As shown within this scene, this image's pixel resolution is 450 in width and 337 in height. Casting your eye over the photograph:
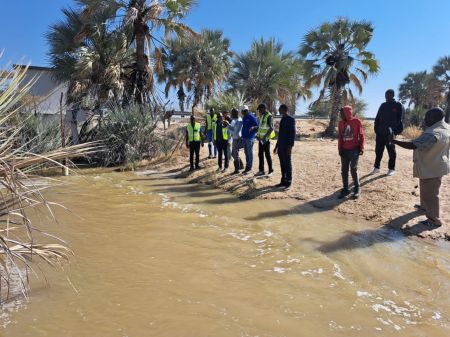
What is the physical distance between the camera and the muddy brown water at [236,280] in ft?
9.93

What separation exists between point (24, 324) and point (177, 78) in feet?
74.4

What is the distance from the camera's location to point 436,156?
5.48 meters

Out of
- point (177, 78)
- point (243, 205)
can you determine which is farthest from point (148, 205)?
point (177, 78)

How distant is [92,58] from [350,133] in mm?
11145

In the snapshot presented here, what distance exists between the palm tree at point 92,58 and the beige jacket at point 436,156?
11.9 metres

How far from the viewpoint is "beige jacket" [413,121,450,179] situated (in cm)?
545

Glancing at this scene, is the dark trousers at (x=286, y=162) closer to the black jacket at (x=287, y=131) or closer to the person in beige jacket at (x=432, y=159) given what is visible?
the black jacket at (x=287, y=131)

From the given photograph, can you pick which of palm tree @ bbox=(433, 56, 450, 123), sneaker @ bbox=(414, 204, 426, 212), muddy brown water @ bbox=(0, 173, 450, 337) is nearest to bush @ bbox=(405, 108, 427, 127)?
palm tree @ bbox=(433, 56, 450, 123)

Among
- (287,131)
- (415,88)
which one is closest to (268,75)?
(287,131)

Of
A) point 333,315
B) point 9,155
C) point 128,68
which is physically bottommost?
point 333,315

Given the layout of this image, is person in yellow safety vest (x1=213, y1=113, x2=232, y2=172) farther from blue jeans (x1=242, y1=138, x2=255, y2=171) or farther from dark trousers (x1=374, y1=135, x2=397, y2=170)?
dark trousers (x1=374, y1=135, x2=397, y2=170)

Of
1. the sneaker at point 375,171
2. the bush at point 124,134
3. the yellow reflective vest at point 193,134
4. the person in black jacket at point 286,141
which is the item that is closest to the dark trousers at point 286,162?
the person in black jacket at point 286,141

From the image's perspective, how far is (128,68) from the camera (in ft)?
51.9

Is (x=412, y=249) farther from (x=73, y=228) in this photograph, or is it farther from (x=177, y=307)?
(x=73, y=228)
